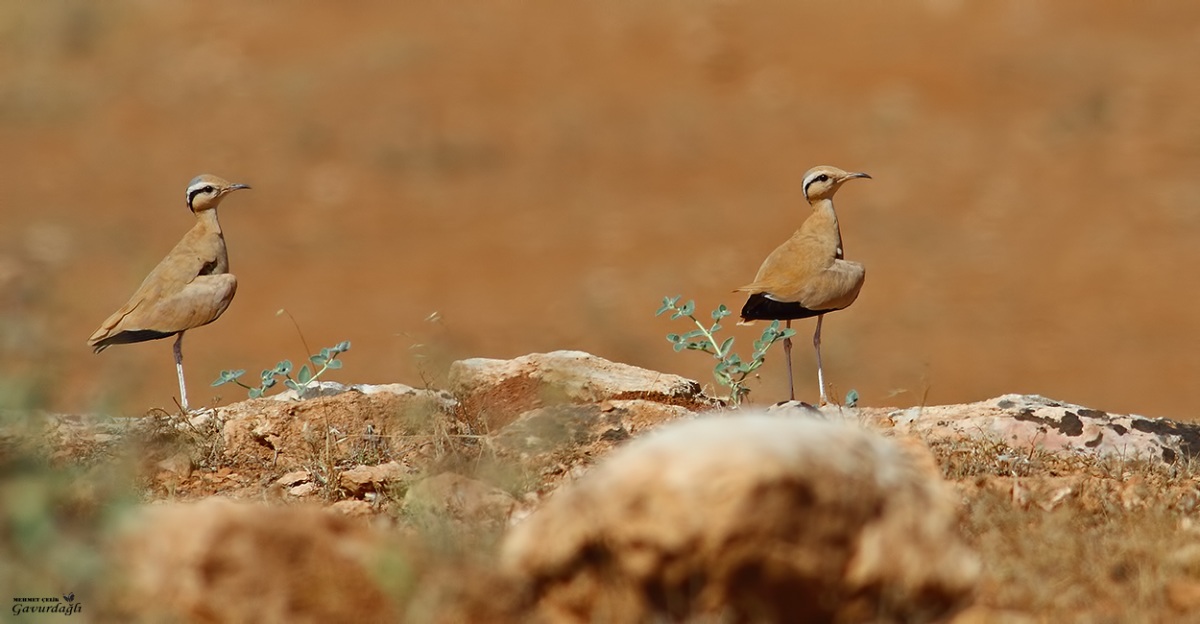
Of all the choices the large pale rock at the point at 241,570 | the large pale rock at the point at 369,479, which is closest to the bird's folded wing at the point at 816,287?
the large pale rock at the point at 369,479

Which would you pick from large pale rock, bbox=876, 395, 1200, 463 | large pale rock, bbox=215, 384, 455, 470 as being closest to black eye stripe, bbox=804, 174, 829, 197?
large pale rock, bbox=876, 395, 1200, 463

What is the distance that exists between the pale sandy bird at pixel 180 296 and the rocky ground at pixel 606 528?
102cm

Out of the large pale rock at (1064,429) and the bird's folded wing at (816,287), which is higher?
the bird's folded wing at (816,287)

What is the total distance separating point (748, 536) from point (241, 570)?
1.02 metres

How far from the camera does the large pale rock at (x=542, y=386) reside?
5859 millimetres

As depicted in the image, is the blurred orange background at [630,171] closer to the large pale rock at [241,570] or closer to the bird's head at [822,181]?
the bird's head at [822,181]

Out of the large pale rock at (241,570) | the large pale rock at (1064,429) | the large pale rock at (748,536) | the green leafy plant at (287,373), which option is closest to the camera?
the large pale rock at (748,536)

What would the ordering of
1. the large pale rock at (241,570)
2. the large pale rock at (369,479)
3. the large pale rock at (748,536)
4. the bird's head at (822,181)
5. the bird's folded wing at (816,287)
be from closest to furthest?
the large pale rock at (748,536) → the large pale rock at (241,570) → the large pale rock at (369,479) → the bird's folded wing at (816,287) → the bird's head at (822,181)

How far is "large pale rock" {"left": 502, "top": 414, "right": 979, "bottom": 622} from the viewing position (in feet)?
9.92

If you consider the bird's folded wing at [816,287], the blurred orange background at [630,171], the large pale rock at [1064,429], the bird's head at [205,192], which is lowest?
the large pale rock at [1064,429]

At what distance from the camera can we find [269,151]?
792 inches

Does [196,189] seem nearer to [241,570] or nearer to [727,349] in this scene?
[727,349]

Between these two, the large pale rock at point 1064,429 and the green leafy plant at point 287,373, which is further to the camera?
the green leafy plant at point 287,373

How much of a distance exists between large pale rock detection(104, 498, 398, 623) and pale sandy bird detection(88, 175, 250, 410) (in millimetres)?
3054
